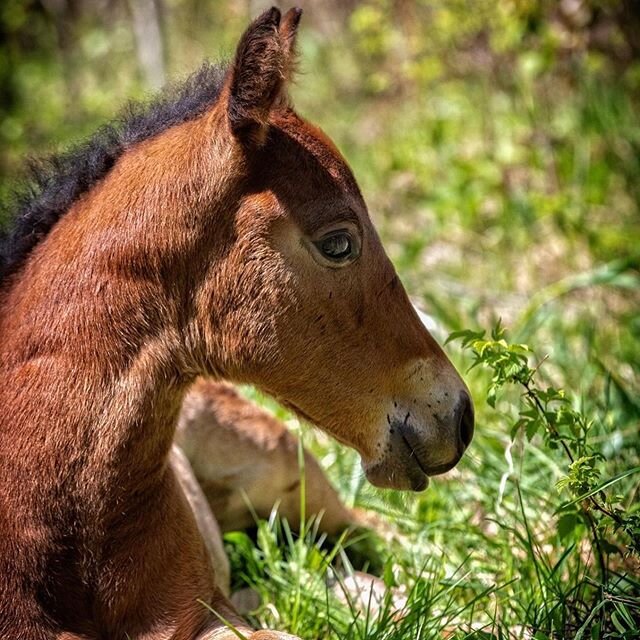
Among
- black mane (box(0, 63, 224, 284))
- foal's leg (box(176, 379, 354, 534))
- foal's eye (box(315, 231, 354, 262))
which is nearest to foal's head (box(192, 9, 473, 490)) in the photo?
foal's eye (box(315, 231, 354, 262))

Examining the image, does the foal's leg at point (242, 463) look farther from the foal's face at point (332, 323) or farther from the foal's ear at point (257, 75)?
the foal's ear at point (257, 75)

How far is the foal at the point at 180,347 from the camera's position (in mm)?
2611

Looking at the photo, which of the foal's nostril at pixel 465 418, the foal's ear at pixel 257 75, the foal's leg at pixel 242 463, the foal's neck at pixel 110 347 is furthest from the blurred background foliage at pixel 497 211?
the foal's neck at pixel 110 347

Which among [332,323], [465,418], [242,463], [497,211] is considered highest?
[332,323]

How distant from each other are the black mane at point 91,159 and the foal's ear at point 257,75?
11.9 inches

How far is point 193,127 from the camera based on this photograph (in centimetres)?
278

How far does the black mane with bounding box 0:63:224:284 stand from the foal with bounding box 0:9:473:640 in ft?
0.32

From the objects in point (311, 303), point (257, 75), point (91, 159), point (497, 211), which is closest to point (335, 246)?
point (311, 303)

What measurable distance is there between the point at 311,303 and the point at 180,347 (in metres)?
0.38

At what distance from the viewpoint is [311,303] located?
2691 millimetres

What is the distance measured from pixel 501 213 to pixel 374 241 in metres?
3.71

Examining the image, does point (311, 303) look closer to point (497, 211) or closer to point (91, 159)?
point (91, 159)

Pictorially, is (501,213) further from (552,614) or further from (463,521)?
(552,614)

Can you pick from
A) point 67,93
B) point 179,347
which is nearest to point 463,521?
point 179,347
